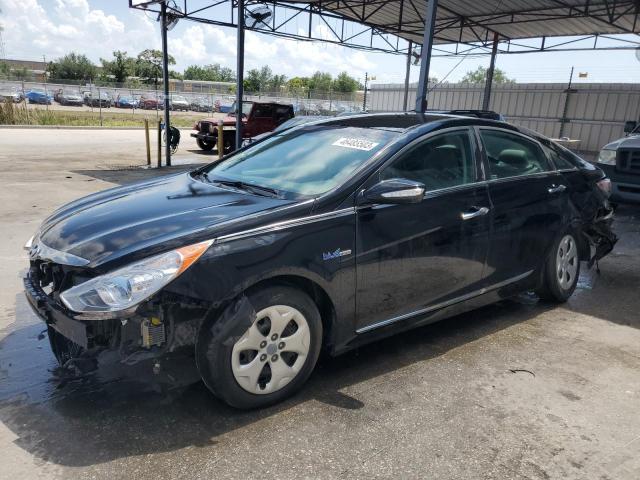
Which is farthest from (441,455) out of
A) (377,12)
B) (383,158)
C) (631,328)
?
(377,12)

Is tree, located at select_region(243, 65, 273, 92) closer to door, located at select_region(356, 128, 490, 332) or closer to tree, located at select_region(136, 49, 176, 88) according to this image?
tree, located at select_region(136, 49, 176, 88)

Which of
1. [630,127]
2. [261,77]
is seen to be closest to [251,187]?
[630,127]

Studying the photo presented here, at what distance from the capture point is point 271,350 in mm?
2912

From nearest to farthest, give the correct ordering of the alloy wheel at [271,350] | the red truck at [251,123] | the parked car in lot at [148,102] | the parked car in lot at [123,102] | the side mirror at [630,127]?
1. the alloy wheel at [271,350]
2. the side mirror at [630,127]
3. the red truck at [251,123]
4. the parked car in lot at [123,102]
5. the parked car in lot at [148,102]

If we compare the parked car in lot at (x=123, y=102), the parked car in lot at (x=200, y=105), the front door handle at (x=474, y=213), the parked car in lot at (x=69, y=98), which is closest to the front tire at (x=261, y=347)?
the front door handle at (x=474, y=213)

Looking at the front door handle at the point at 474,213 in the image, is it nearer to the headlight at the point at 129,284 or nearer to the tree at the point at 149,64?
the headlight at the point at 129,284

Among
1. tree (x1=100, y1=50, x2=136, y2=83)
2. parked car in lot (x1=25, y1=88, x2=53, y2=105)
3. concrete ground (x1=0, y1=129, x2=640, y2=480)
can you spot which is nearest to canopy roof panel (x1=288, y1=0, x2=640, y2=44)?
concrete ground (x1=0, y1=129, x2=640, y2=480)

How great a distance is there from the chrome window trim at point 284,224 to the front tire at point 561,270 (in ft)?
7.69

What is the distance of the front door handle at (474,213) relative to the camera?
12.3ft

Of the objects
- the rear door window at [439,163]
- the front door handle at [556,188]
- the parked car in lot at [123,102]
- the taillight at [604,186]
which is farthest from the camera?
the parked car in lot at [123,102]

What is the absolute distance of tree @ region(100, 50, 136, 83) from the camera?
231 ft

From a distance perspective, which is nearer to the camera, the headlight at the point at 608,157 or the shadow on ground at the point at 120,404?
the shadow on ground at the point at 120,404

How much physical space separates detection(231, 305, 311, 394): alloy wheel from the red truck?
15367mm

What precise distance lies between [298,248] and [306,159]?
100cm
